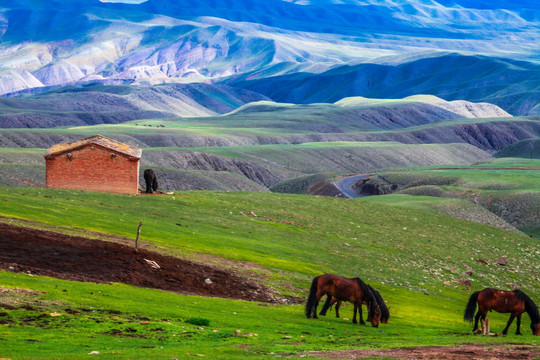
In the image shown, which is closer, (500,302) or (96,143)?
(500,302)

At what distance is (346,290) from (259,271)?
9498mm

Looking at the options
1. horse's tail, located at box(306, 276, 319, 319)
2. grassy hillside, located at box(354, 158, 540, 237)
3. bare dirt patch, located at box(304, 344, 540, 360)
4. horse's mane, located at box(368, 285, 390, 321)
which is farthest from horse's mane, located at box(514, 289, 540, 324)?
grassy hillside, located at box(354, 158, 540, 237)

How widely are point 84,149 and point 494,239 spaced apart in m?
31.5

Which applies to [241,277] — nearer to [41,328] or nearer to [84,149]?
[41,328]

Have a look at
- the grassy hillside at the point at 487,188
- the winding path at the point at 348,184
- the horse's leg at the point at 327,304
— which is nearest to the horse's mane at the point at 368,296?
the horse's leg at the point at 327,304

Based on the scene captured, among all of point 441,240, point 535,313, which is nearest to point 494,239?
point 441,240

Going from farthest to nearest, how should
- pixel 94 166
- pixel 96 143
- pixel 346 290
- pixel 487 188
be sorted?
1. pixel 487 188
2. pixel 94 166
3. pixel 96 143
4. pixel 346 290

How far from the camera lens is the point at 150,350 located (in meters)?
17.8

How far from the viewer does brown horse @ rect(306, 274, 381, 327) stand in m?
25.3

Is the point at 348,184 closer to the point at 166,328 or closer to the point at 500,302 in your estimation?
the point at 500,302

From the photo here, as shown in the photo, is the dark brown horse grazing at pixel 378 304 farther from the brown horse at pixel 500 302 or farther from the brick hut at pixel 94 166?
the brick hut at pixel 94 166

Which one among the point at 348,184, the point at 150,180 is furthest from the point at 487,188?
the point at 150,180

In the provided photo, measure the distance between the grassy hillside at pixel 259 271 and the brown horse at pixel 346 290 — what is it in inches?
26.8

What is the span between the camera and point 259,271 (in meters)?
34.4
